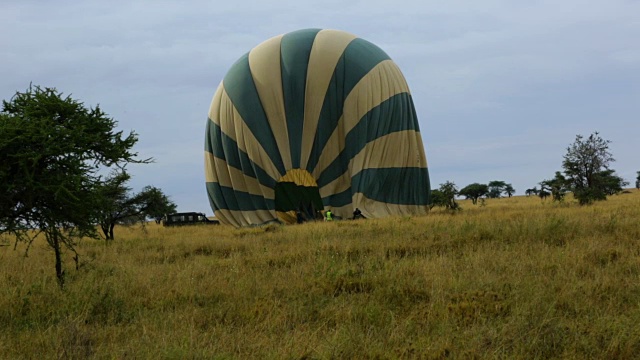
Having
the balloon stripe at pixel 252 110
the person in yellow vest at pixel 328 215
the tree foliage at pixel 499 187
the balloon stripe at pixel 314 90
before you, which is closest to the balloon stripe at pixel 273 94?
the balloon stripe at pixel 252 110

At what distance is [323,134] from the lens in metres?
24.5

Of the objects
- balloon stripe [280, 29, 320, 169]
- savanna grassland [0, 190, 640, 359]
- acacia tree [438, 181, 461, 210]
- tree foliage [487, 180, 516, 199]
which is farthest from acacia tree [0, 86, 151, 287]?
tree foliage [487, 180, 516, 199]

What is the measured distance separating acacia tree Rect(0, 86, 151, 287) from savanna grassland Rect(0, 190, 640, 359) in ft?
3.88

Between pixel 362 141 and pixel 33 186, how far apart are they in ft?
53.9

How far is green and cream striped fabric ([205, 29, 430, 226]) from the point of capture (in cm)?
2436

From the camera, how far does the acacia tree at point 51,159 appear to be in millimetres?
9391

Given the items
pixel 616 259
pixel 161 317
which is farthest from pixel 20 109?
pixel 616 259

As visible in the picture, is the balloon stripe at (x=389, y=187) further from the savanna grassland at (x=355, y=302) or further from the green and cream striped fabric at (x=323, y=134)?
the savanna grassland at (x=355, y=302)

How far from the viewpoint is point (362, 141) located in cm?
2433

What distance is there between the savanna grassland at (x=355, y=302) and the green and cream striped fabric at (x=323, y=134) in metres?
11.2

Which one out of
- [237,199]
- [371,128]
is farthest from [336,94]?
[237,199]

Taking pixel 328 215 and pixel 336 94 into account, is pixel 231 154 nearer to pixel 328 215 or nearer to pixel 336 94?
pixel 328 215

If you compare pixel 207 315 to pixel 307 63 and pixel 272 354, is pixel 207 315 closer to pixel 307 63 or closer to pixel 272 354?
pixel 272 354

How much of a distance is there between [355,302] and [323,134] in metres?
16.8
